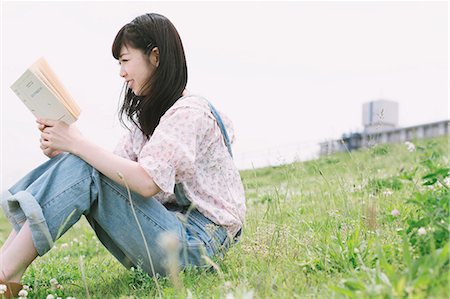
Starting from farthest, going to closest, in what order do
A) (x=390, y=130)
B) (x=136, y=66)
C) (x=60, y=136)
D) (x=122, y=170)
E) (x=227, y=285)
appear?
(x=390, y=130), (x=136, y=66), (x=60, y=136), (x=122, y=170), (x=227, y=285)

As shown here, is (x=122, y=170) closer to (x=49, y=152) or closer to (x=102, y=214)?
(x=102, y=214)

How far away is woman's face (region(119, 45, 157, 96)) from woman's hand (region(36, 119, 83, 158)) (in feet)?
1.22

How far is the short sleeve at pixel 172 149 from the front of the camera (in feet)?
8.68

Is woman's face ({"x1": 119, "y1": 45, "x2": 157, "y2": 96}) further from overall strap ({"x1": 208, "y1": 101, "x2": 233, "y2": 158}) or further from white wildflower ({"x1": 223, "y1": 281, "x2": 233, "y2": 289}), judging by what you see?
white wildflower ({"x1": 223, "y1": 281, "x2": 233, "y2": 289})

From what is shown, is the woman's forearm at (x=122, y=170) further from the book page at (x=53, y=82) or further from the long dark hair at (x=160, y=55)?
the long dark hair at (x=160, y=55)

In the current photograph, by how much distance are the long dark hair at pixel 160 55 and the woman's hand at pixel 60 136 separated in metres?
0.40

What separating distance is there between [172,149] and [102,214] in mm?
421

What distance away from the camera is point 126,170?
2.62 m

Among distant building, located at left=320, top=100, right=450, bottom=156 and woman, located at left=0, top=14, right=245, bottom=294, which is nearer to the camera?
woman, located at left=0, top=14, right=245, bottom=294

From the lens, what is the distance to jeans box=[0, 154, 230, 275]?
2.68 m

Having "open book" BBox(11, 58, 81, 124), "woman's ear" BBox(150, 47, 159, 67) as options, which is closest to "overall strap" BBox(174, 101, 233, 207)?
"woman's ear" BBox(150, 47, 159, 67)

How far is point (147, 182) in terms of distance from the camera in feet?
→ 8.62

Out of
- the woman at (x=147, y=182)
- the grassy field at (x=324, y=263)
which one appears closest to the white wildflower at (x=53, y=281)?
the grassy field at (x=324, y=263)

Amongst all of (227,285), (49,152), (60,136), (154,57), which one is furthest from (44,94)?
(227,285)
